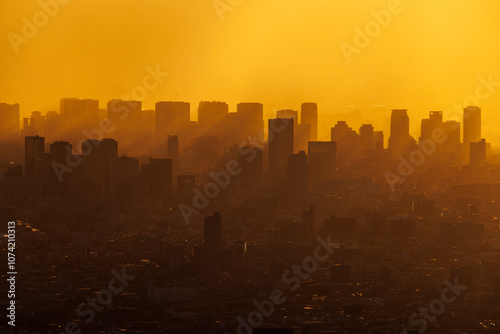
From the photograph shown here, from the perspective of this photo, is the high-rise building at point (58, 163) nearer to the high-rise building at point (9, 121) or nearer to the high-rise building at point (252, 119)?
the high-rise building at point (9, 121)

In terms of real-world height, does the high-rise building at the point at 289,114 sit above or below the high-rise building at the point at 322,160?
above

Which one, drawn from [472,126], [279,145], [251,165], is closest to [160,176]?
[251,165]

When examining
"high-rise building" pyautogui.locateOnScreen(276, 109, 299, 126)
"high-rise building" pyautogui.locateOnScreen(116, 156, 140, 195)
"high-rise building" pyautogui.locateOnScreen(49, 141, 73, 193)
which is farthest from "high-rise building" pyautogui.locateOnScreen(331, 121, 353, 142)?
"high-rise building" pyautogui.locateOnScreen(49, 141, 73, 193)

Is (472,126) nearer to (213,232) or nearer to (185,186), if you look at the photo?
(185,186)

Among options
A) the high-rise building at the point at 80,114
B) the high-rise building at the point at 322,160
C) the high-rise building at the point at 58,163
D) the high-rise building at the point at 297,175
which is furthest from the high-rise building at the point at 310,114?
the high-rise building at the point at 58,163

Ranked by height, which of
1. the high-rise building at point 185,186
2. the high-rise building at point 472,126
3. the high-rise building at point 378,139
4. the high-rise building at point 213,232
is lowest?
the high-rise building at point 213,232

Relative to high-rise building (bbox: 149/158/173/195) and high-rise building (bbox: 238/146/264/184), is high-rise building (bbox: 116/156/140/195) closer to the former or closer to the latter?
high-rise building (bbox: 149/158/173/195)
